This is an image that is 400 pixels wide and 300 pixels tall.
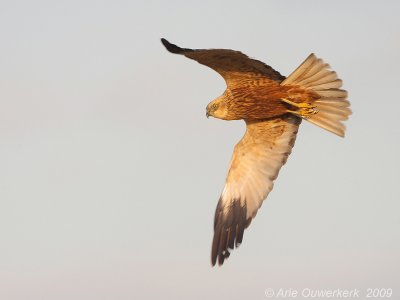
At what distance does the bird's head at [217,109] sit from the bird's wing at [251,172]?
537 millimetres

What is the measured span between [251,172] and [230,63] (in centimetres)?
219

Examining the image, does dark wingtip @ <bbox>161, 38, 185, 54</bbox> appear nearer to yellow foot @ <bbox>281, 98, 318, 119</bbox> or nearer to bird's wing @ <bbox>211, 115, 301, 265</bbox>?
yellow foot @ <bbox>281, 98, 318, 119</bbox>

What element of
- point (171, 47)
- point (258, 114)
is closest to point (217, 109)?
point (258, 114)

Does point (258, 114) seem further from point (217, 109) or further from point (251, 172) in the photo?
point (251, 172)

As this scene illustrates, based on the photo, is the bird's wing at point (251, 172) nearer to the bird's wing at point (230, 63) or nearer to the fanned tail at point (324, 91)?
the fanned tail at point (324, 91)

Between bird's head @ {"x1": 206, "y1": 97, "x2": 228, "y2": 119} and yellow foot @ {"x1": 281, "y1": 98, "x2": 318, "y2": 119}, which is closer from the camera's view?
yellow foot @ {"x1": 281, "y1": 98, "x2": 318, "y2": 119}

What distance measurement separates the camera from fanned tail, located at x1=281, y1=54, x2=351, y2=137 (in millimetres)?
12500

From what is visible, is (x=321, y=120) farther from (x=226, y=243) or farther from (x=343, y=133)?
(x=226, y=243)

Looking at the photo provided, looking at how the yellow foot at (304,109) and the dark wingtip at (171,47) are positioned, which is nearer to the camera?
the dark wingtip at (171,47)

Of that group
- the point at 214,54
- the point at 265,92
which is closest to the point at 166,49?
the point at 214,54

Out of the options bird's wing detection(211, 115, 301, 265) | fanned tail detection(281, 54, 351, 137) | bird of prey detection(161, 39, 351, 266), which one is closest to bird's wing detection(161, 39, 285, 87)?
bird of prey detection(161, 39, 351, 266)

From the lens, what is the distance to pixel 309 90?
1280 centimetres

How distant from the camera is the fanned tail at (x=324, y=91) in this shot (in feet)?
41.0

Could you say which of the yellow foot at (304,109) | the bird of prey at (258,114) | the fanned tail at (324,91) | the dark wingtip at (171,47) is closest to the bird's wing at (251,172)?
the bird of prey at (258,114)
